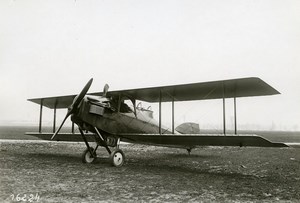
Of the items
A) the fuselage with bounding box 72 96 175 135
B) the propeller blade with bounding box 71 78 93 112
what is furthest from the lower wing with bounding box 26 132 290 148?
the propeller blade with bounding box 71 78 93 112

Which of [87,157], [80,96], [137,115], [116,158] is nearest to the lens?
[80,96]

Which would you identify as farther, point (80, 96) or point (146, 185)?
point (80, 96)

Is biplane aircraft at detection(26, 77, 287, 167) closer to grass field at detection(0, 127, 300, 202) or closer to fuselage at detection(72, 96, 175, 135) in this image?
fuselage at detection(72, 96, 175, 135)

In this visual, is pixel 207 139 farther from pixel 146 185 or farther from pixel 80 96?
pixel 80 96

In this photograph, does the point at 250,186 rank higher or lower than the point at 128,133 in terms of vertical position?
lower

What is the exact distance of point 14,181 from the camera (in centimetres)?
625

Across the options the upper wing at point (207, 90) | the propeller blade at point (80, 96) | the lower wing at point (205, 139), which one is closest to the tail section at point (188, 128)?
the upper wing at point (207, 90)

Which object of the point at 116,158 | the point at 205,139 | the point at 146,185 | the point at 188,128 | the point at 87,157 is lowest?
the point at 146,185

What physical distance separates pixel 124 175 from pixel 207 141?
2.84 m

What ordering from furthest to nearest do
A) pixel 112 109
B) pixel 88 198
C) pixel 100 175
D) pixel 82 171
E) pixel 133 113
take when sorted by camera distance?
pixel 133 113
pixel 112 109
pixel 82 171
pixel 100 175
pixel 88 198

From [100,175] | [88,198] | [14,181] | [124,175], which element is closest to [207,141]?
[124,175]

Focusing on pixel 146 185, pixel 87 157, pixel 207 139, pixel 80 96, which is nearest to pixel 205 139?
pixel 207 139

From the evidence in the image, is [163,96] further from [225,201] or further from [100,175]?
[225,201]

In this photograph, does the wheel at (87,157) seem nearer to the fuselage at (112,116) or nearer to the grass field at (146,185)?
the fuselage at (112,116)
